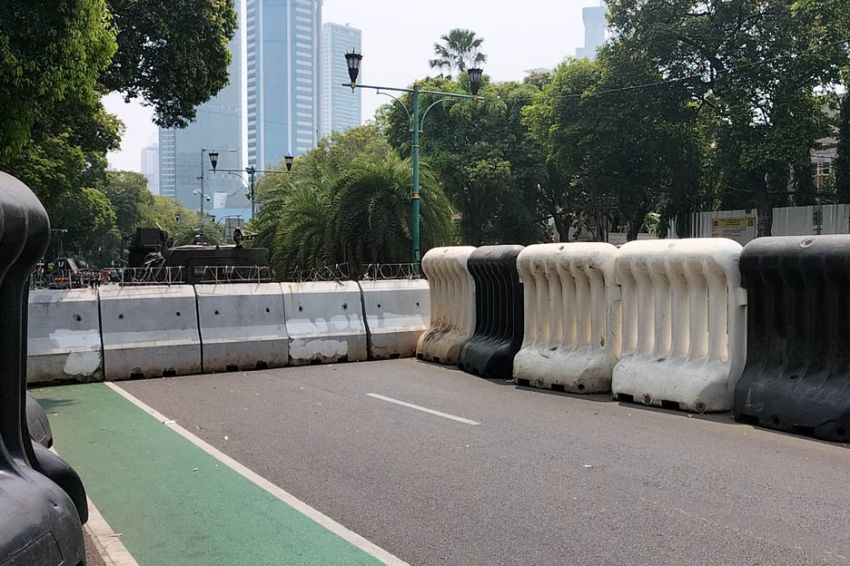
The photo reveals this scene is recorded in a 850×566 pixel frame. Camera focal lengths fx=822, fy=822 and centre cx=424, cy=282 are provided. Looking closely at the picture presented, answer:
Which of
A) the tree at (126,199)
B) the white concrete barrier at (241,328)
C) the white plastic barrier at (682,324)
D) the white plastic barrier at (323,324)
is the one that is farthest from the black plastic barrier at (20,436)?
the tree at (126,199)

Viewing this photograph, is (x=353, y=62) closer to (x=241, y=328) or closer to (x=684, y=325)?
(x=241, y=328)

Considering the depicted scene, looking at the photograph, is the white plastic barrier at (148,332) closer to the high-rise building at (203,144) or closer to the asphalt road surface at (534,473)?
the asphalt road surface at (534,473)

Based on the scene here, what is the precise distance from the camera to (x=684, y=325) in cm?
908

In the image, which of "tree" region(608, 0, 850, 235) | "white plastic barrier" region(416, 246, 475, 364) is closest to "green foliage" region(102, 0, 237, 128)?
"white plastic barrier" region(416, 246, 475, 364)

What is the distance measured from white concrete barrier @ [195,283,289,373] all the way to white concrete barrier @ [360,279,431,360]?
4.85ft

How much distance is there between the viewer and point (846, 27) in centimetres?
3428

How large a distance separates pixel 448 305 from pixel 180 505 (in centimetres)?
776

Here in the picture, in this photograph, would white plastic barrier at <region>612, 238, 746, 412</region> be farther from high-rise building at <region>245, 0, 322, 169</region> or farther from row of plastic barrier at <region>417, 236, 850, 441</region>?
high-rise building at <region>245, 0, 322, 169</region>

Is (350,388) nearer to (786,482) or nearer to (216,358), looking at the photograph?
(216,358)

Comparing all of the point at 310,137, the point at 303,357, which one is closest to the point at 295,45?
the point at 310,137

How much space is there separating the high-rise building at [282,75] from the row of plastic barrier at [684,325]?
114 metres

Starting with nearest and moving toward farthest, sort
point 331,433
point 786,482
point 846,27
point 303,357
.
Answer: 1. point 786,482
2. point 331,433
3. point 303,357
4. point 846,27

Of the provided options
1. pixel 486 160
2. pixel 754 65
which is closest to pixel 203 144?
pixel 486 160

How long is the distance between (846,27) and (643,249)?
30715 mm
